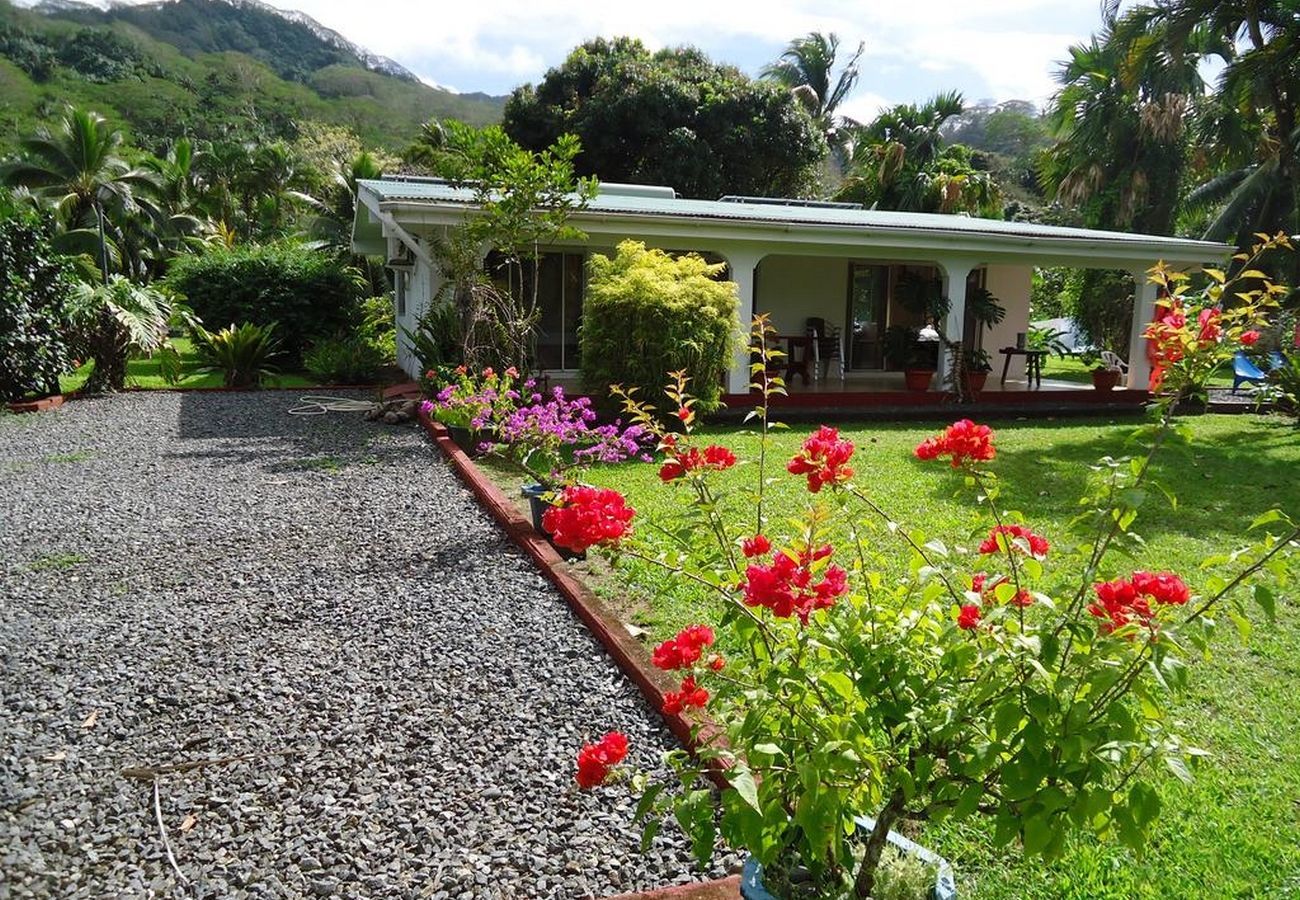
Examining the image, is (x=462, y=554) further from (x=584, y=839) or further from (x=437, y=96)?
(x=437, y=96)

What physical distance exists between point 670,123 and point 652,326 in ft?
61.6

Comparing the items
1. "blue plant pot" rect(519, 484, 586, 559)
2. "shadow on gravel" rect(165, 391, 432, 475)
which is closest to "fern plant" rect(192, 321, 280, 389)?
"shadow on gravel" rect(165, 391, 432, 475)

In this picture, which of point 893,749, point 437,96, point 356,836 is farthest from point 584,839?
point 437,96

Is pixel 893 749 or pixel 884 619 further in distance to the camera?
pixel 884 619

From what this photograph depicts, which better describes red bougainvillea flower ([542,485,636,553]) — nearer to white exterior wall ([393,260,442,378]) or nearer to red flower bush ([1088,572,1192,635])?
red flower bush ([1088,572,1192,635])

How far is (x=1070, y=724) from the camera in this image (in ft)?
5.92

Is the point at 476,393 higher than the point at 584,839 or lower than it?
higher

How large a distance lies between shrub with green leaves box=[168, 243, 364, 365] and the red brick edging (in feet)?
36.5

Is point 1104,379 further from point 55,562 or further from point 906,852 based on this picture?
point 55,562

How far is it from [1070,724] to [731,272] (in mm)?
11938

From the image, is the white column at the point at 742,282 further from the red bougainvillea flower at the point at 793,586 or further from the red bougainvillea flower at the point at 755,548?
the red bougainvillea flower at the point at 755,548

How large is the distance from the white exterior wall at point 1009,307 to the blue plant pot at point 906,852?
1684 cm

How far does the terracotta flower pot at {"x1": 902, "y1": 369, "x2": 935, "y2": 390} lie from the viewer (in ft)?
47.1

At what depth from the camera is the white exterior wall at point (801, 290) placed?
16.5m
